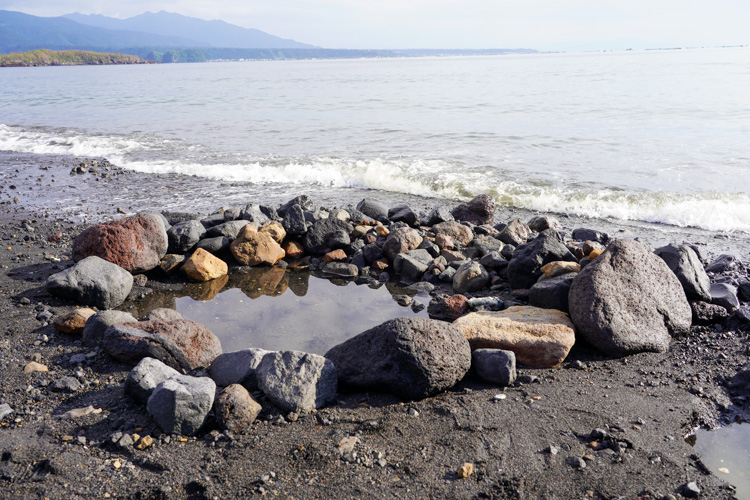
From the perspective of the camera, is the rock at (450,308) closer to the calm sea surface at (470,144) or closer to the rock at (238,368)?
the rock at (238,368)

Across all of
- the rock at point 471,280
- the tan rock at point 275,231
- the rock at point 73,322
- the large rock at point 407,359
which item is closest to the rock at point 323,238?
the tan rock at point 275,231

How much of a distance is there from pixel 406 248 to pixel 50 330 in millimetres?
4145

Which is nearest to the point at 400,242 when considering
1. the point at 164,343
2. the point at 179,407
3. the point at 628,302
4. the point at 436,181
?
the point at 628,302

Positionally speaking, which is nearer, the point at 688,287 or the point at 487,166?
the point at 688,287

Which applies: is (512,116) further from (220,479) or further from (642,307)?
(220,479)

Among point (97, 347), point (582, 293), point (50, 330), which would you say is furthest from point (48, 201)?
point (582, 293)

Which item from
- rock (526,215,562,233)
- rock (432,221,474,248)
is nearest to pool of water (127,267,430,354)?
rock (432,221,474,248)

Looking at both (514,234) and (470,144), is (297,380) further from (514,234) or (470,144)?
(470,144)

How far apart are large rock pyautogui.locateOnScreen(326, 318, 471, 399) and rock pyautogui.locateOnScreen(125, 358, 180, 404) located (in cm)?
130

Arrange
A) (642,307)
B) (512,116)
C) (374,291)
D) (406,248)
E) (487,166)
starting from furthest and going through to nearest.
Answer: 1. (512,116)
2. (487,166)
3. (406,248)
4. (374,291)
5. (642,307)

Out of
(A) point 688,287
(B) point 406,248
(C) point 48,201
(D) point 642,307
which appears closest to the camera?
(D) point 642,307

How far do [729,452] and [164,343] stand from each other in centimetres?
412

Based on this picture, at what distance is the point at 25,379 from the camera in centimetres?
398

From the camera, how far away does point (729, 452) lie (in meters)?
3.26
